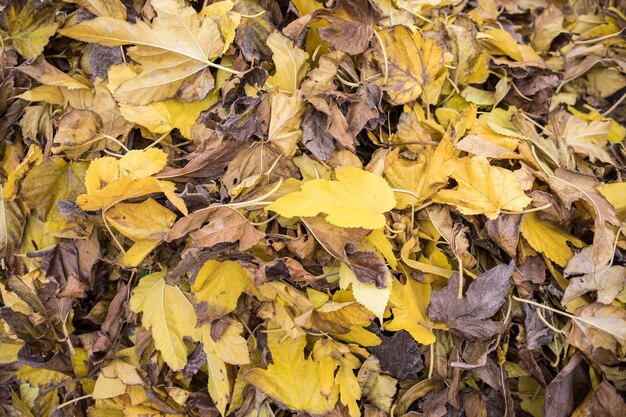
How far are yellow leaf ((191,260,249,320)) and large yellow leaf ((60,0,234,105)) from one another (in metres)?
0.25

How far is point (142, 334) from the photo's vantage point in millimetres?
737

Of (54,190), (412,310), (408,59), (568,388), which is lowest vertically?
(568,388)

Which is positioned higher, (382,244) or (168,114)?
(168,114)

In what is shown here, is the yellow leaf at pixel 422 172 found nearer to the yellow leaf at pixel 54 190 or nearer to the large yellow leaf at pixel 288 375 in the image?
the large yellow leaf at pixel 288 375

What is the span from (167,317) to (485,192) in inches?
17.4

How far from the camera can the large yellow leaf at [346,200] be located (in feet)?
2.07

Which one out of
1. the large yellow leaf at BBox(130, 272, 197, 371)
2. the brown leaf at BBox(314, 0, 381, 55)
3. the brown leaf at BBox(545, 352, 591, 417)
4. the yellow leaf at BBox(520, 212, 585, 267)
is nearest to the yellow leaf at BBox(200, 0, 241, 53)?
the brown leaf at BBox(314, 0, 381, 55)

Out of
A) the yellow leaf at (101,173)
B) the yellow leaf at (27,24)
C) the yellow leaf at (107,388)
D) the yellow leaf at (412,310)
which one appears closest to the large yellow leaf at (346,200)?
the yellow leaf at (412,310)

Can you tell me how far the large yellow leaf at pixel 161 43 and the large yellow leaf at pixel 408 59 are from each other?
0.23 meters

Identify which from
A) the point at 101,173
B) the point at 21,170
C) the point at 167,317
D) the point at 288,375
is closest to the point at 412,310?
the point at 288,375

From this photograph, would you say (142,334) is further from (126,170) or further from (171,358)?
(126,170)

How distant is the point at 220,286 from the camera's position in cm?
69

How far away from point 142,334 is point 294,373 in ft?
0.69

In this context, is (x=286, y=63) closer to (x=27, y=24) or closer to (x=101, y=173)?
(x=101, y=173)
